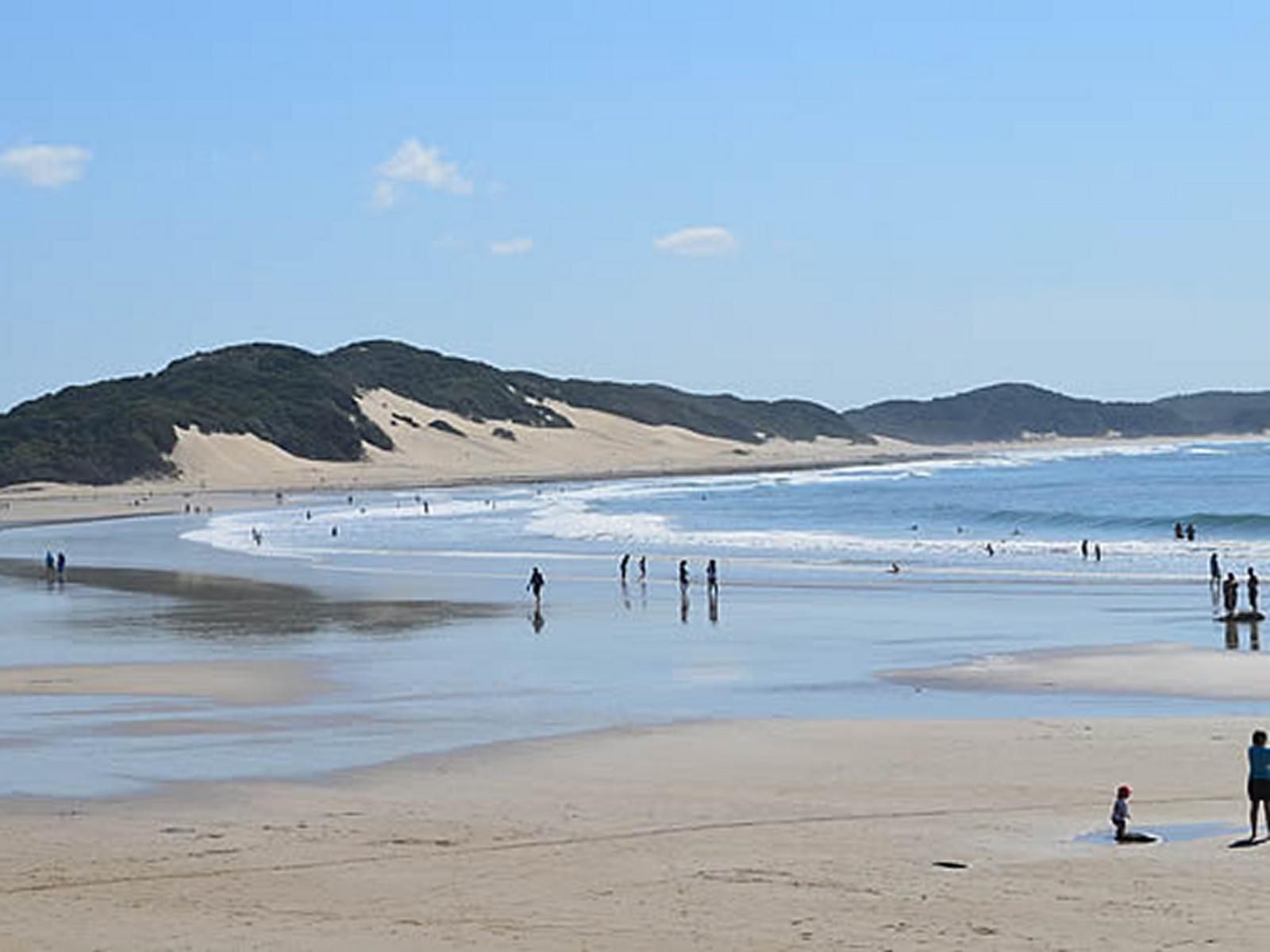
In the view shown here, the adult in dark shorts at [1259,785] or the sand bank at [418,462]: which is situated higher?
the sand bank at [418,462]

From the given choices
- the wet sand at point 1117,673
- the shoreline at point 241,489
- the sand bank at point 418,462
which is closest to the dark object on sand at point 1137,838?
the wet sand at point 1117,673

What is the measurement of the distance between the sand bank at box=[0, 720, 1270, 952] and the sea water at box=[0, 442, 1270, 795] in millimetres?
2297

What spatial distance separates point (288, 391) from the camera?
152875 millimetres

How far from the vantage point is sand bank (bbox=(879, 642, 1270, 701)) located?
77.8 feet

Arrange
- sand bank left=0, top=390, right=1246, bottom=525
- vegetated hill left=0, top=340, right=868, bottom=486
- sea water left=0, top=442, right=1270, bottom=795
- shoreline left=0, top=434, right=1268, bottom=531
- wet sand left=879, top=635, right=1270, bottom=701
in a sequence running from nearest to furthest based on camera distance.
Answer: sea water left=0, top=442, right=1270, bottom=795 < wet sand left=879, top=635, right=1270, bottom=701 < shoreline left=0, top=434, right=1268, bottom=531 < sand bank left=0, top=390, right=1246, bottom=525 < vegetated hill left=0, top=340, right=868, bottom=486

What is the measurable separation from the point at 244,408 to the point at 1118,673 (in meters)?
123

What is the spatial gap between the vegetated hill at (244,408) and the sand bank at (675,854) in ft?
328

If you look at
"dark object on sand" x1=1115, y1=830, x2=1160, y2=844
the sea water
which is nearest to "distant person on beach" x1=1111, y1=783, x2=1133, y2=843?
"dark object on sand" x1=1115, y1=830, x2=1160, y2=844

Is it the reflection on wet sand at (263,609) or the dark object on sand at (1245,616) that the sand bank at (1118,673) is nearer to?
the dark object on sand at (1245,616)

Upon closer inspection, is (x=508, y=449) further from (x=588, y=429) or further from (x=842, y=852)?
(x=842, y=852)

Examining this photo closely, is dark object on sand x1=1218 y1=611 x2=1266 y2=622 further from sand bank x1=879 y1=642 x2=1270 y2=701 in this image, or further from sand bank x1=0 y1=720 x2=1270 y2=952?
sand bank x1=0 y1=720 x2=1270 y2=952

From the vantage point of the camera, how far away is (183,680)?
2577 cm

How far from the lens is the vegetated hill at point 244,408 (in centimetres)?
11819

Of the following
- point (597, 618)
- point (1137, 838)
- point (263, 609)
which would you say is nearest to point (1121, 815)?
point (1137, 838)
